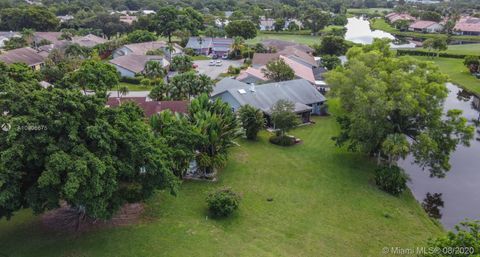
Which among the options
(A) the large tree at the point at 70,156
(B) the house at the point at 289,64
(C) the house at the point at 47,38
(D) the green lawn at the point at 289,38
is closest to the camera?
(A) the large tree at the point at 70,156

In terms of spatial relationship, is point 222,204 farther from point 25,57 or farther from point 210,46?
point 210,46

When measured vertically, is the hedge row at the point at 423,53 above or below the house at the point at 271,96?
above

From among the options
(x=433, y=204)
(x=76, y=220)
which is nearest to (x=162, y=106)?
(x=76, y=220)

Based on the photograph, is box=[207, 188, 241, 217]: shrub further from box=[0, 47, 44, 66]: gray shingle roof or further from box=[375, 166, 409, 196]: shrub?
box=[0, 47, 44, 66]: gray shingle roof

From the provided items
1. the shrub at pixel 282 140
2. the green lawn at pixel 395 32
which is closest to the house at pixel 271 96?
the shrub at pixel 282 140

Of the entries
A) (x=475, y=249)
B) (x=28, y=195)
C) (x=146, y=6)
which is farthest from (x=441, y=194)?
(x=146, y=6)

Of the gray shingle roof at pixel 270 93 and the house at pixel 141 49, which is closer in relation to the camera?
the gray shingle roof at pixel 270 93

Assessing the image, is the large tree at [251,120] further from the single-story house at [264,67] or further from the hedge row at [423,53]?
the hedge row at [423,53]
